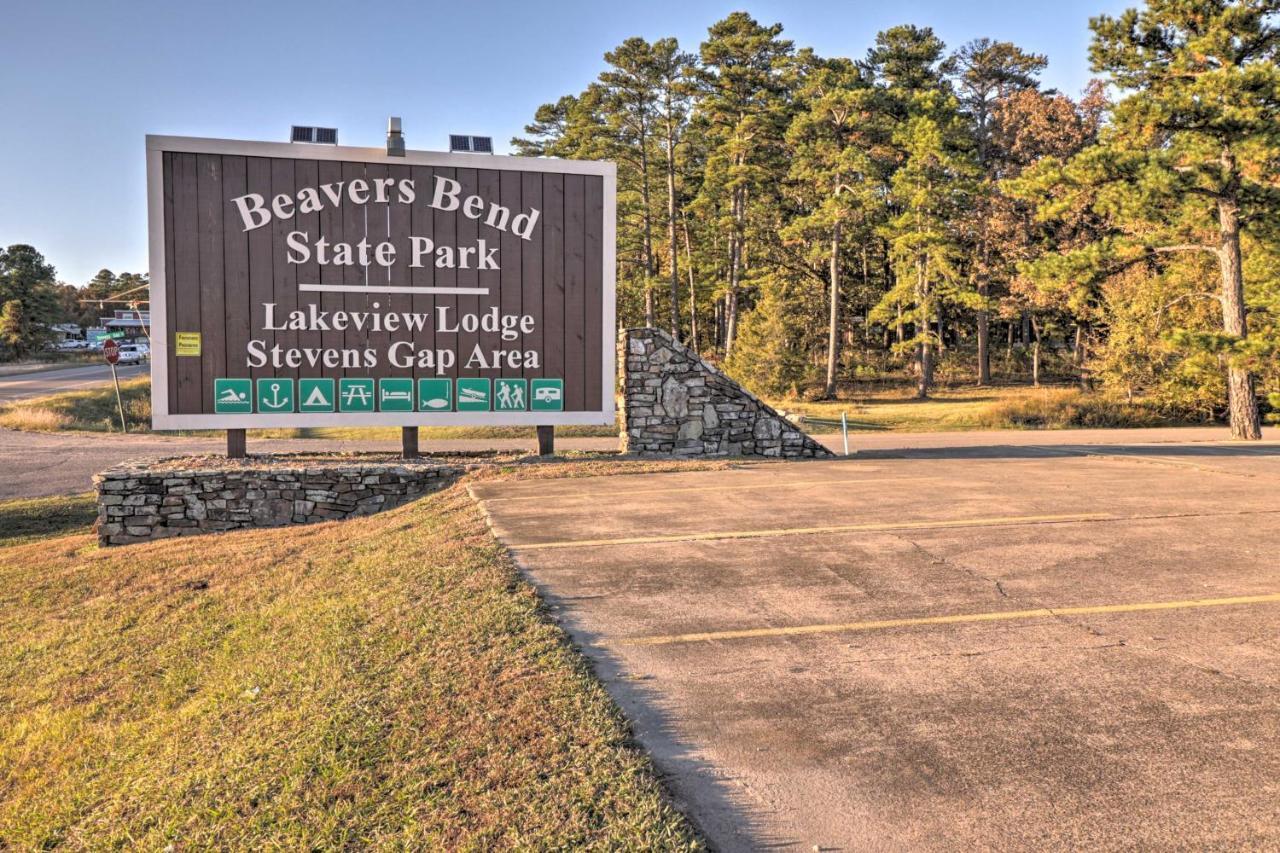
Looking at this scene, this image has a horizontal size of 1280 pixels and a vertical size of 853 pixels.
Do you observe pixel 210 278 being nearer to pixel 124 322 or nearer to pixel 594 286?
pixel 594 286

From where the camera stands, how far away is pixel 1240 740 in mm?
4102

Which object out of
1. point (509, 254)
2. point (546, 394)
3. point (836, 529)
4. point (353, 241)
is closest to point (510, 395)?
point (546, 394)

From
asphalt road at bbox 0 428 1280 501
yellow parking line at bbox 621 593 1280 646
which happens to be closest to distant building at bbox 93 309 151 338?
asphalt road at bbox 0 428 1280 501

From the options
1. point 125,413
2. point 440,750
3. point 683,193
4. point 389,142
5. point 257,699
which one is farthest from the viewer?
point 683,193

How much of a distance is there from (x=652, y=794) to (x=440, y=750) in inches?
42.6

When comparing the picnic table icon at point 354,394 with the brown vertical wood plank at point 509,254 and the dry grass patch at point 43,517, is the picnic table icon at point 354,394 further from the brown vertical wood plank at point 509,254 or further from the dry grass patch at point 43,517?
the dry grass patch at point 43,517

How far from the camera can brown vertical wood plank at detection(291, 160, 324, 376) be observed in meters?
13.2

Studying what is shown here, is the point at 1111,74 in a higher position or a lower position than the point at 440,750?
higher

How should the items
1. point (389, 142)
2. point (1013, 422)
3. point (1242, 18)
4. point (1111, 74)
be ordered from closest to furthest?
point (389, 142) → point (1242, 18) → point (1111, 74) → point (1013, 422)

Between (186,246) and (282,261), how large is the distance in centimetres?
135

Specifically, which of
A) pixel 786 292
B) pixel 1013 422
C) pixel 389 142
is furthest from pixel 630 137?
pixel 389 142

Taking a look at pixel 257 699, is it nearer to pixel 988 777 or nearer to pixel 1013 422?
pixel 988 777

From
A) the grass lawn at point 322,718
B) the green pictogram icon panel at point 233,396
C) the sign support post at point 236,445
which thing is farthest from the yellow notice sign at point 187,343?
the grass lawn at point 322,718

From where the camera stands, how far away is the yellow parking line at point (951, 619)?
562 centimetres
